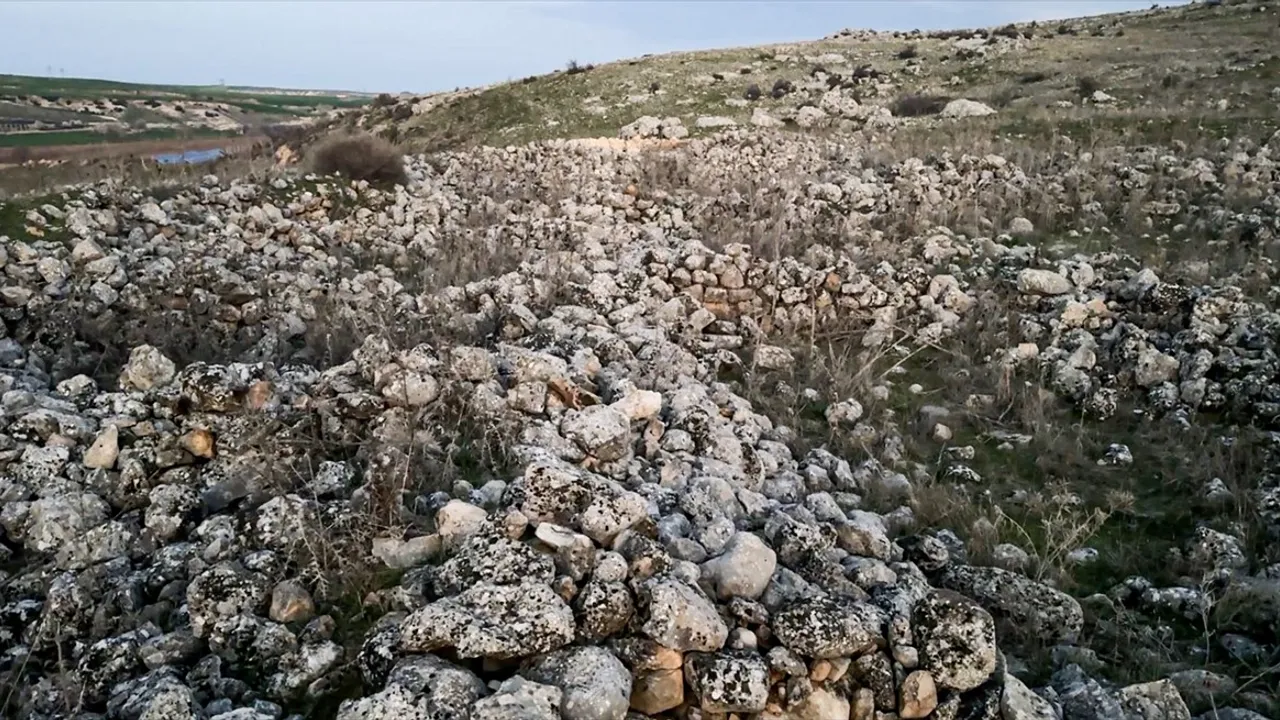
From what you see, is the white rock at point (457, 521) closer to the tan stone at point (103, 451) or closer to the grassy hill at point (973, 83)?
the tan stone at point (103, 451)

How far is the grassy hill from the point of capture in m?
14.0

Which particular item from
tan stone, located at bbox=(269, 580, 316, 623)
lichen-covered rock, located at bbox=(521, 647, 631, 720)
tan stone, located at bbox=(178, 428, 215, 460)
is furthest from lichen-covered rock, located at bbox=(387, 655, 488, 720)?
tan stone, located at bbox=(178, 428, 215, 460)

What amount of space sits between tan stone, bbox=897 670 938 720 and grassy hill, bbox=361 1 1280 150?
11460mm

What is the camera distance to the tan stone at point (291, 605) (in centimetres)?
292

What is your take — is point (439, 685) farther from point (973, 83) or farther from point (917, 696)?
point (973, 83)

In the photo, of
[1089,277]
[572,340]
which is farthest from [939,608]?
[1089,277]

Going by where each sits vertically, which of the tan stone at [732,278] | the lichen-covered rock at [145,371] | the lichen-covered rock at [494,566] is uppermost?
the lichen-covered rock at [145,371]

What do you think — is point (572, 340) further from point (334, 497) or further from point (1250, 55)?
point (1250, 55)

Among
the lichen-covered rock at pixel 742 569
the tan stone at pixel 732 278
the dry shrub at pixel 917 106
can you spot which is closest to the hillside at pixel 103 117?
the dry shrub at pixel 917 106

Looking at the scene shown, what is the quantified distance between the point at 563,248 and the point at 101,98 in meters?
81.3

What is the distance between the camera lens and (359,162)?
10898 millimetres

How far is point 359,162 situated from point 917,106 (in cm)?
1170

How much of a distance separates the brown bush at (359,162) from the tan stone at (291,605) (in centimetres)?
869

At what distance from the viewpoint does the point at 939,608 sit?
287 cm
